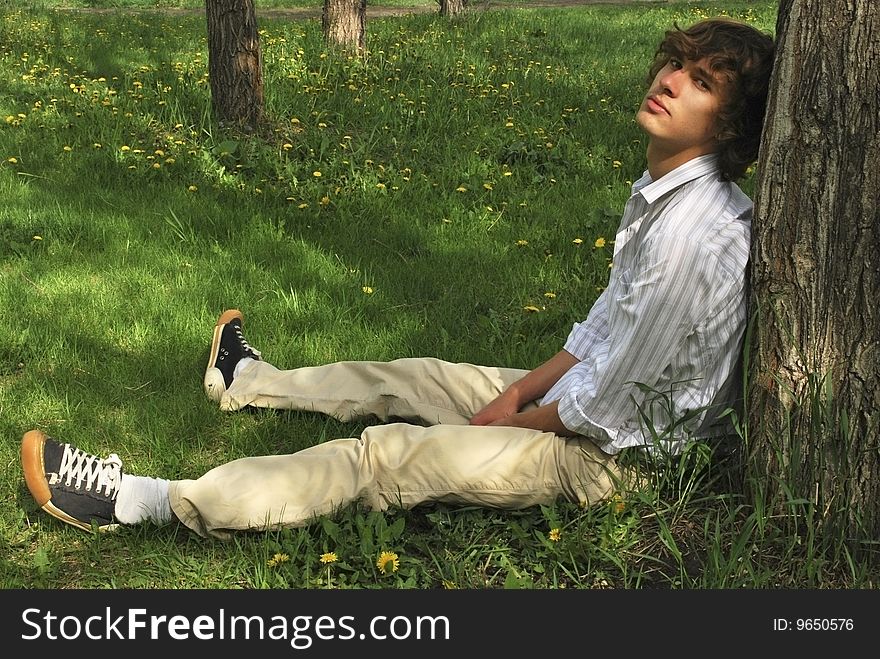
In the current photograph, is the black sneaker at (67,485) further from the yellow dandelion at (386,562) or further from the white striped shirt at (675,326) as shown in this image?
the white striped shirt at (675,326)

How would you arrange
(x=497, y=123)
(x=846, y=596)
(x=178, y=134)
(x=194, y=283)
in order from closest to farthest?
1. (x=846, y=596)
2. (x=194, y=283)
3. (x=178, y=134)
4. (x=497, y=123)

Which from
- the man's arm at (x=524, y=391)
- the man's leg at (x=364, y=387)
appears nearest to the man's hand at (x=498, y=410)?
the man's arm at (x=524, y=391)

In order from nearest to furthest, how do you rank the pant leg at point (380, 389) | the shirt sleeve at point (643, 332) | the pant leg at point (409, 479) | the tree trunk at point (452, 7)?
the shirt sleeve at point (643, 332)
the pant leg at point (409, 479)
the pant leg at point (380, 389)
the tree trunk at point (452, 7)

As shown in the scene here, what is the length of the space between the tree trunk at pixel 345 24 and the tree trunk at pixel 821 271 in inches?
271

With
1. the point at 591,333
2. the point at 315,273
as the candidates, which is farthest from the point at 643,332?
the point at 315,273

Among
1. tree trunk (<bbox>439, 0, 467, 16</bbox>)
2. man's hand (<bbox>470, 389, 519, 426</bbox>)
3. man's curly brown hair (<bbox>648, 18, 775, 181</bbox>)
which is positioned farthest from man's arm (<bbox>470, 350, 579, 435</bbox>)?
tree trunk (<bbox>439, 0, 467, 16</bbox>)

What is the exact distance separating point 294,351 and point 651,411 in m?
1.75

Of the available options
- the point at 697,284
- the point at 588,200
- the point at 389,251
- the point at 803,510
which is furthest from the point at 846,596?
the point at 588,200

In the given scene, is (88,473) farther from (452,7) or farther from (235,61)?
(452,7)

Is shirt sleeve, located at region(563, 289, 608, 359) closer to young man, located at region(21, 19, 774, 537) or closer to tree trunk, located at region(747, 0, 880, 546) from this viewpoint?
young man, located at region(21, 19, 774, 537)

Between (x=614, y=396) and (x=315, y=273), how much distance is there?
2308mm

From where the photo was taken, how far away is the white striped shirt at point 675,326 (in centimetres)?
252

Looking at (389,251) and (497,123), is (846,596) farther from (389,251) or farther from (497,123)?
(497,123)

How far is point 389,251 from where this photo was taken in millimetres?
4969
